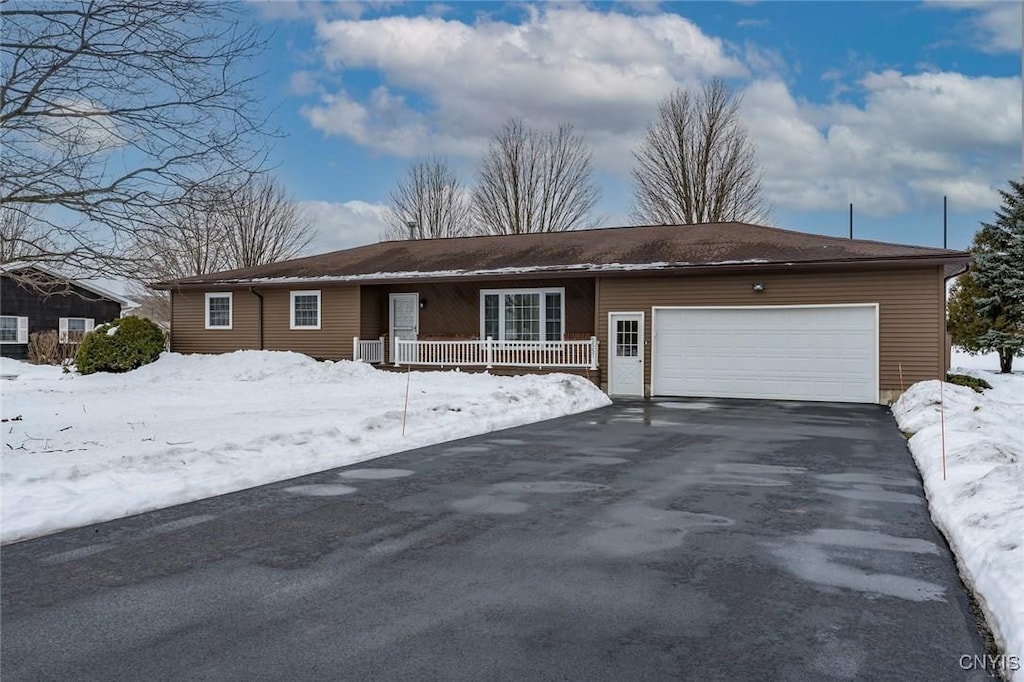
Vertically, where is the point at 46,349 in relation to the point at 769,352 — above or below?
below

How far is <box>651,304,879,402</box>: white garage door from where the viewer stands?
1578 cm

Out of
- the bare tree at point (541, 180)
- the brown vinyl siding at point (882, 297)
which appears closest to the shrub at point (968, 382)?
the brown vinyl siding at point (882, 297)

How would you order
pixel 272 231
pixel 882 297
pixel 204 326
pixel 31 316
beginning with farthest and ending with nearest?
pixel 272 231, pixel 31 316, pixel 204 326, pixel 882 297

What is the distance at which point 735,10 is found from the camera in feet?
55.7

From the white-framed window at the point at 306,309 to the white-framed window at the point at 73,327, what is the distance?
12.5 m

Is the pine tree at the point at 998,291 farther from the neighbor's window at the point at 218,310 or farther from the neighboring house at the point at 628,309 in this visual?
the neighbor's window at the point at 218,310

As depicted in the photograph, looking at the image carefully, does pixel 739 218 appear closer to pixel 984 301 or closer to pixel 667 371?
pixel 984 301

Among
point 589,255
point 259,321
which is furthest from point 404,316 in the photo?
point 589,255

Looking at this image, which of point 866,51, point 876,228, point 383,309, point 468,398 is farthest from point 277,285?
point 876,228

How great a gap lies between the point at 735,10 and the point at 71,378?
1917 centimetres

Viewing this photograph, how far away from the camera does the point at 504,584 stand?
14.0ft

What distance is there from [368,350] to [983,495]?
16904mm

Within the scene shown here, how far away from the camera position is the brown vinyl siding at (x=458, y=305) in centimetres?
1948

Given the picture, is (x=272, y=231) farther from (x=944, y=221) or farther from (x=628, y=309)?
(x=944, y=221)
